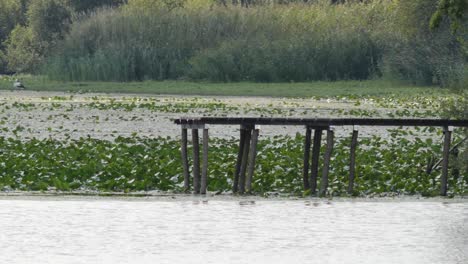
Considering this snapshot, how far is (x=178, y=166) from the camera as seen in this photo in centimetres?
2033

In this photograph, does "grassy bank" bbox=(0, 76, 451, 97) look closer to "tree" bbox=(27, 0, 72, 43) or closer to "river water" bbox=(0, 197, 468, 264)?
"tree" bbox=(27, 0, 72, 43)

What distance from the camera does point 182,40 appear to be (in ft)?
185

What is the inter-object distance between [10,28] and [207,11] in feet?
113

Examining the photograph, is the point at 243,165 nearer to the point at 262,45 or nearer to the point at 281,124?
the point at 281,124

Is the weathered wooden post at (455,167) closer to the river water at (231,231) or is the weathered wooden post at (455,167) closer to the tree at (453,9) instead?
the tree at (453,9)

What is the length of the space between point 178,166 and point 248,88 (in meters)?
28.4

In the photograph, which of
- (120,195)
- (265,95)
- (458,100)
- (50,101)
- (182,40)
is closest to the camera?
(120,195)

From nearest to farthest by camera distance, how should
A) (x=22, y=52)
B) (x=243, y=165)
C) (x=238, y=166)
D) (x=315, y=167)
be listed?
(x=243, y=165)
(x=315, y=167)
(x=238, y=166)
(x=22, y=52)

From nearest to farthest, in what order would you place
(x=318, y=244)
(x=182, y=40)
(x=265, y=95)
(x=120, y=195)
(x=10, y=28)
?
(x=318, y=244) < (x=120, y=195) < (x=265, y=95) < (x=182, y=40) < (x=10, y=28)

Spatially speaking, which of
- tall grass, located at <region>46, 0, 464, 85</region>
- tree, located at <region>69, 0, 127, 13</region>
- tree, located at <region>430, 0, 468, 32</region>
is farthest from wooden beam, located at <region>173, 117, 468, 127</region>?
tree, located at <region>69, 0, 127, 13</region>

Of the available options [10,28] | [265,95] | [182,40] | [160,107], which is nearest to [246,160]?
[160,107]

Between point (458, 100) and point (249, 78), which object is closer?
point (458, 100)

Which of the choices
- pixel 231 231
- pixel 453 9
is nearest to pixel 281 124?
pixel 231 231

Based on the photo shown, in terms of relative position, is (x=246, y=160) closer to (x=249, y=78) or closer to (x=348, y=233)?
(x=348, y=233)
